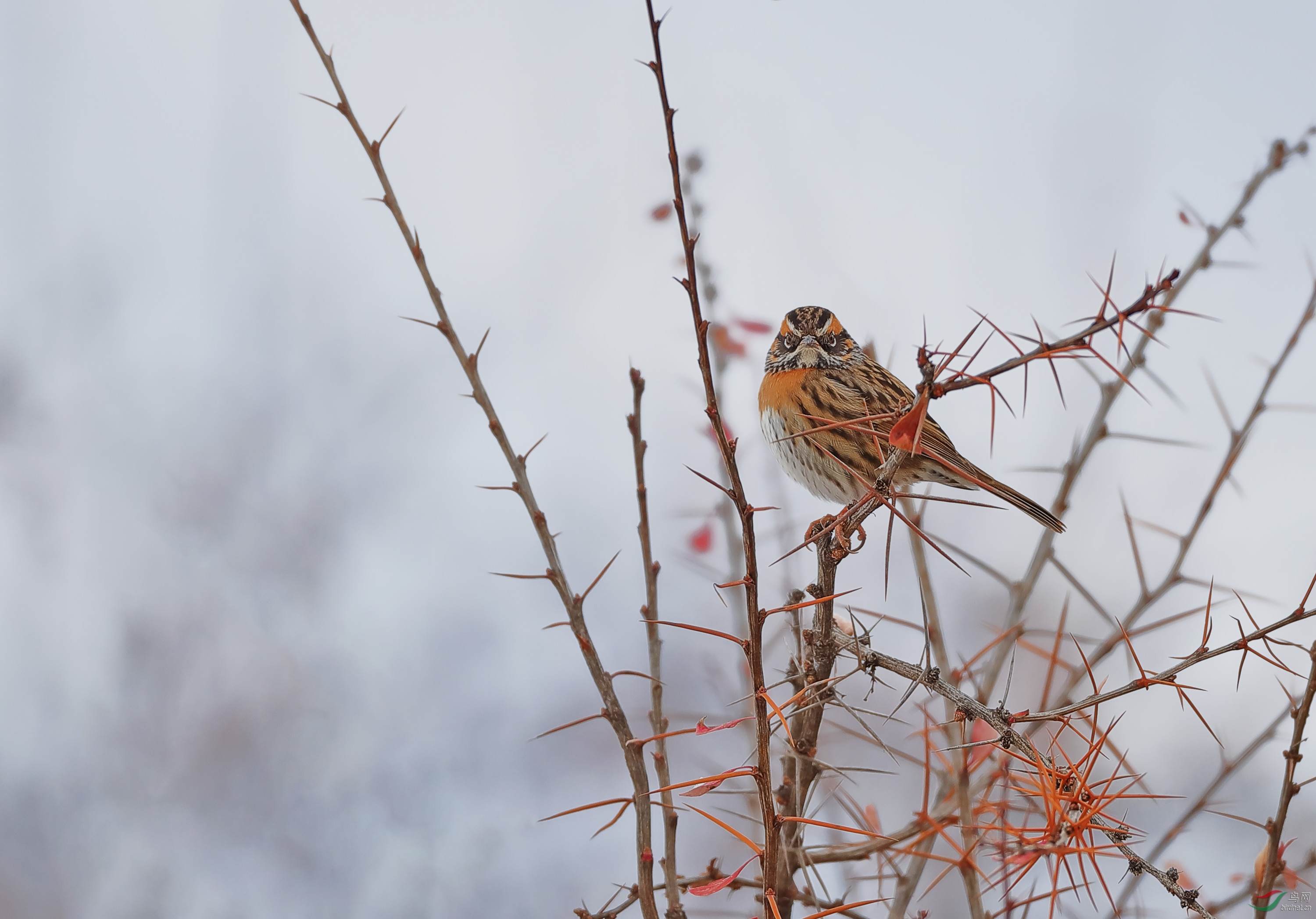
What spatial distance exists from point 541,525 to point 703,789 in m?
0.39

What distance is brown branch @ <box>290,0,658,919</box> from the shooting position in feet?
3.51

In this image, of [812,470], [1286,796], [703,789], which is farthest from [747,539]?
[812,470]

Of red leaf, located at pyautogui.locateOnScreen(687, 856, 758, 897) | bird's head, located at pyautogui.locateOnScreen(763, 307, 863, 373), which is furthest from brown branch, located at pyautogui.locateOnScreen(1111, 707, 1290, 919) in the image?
bird's head, located at pyautogui.locateOnScreen(763, 307, 863, 373)

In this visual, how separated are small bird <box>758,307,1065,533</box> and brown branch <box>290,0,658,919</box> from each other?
832mm

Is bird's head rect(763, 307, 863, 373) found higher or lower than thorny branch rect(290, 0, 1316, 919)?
higher

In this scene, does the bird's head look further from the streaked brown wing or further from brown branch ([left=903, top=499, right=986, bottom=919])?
brown branch ([left=903, top=499, right=986, bottom=919])

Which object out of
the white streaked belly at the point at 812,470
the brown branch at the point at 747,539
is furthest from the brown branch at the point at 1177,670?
the white streaked belly at the point at 812,470

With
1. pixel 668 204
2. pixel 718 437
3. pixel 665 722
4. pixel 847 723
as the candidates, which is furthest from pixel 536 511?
pixel 847 723

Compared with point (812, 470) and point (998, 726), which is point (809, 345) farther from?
point (998, 726)

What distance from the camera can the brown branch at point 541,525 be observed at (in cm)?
107

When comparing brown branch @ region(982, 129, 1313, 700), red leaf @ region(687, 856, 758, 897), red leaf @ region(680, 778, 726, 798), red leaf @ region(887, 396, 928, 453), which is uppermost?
brown branch @ region(982, 129, 1313, 700)

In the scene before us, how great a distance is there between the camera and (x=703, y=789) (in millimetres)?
913

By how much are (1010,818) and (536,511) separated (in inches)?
47.1

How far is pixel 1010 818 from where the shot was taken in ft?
5.96
